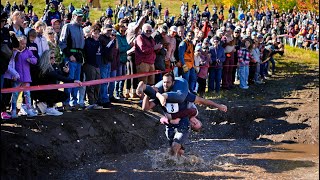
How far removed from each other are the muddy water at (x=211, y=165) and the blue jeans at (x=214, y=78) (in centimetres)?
443

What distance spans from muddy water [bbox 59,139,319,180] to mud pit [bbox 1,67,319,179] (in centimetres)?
2

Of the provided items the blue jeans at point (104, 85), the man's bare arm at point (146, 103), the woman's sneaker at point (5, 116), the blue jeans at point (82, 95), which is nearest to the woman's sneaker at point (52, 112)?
the blue jeans at point (82, 95)

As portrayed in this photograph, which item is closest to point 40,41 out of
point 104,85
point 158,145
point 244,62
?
point 104,85

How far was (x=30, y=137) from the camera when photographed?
364 inches

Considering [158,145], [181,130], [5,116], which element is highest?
[5,116]

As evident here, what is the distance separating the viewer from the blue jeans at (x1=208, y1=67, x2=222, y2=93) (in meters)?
16.2

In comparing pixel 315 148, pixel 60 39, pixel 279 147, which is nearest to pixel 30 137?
pixel 60 39

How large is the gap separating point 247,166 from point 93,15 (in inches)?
1454

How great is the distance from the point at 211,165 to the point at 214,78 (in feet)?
21.4

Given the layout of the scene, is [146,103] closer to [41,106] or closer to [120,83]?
[41,106]

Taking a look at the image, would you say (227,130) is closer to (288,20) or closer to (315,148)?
(315,148)

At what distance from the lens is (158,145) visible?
12.0 m

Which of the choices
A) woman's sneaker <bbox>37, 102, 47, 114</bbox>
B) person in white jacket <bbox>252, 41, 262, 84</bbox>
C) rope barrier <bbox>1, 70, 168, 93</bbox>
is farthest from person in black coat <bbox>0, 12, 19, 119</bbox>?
person in white jacket <bbox>252, 41, 262, 84</bbox>

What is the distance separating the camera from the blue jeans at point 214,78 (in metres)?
16.2
